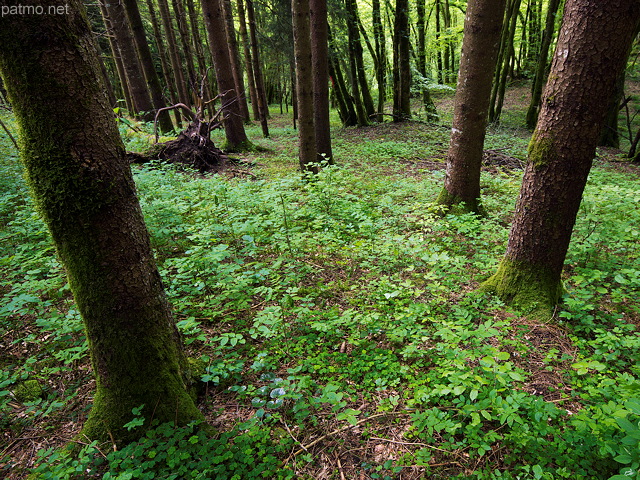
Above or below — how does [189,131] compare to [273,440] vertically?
above

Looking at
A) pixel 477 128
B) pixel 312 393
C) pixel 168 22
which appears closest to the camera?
pixel 312 393

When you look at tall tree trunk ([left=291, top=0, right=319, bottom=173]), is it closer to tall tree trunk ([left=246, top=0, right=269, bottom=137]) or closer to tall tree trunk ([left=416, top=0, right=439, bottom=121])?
tall tree trunk ([left=246, top=0, right=269, bottom=137])

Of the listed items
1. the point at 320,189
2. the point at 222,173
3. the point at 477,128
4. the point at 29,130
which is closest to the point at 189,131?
the point at 222,173

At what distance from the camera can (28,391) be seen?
255 centimetres

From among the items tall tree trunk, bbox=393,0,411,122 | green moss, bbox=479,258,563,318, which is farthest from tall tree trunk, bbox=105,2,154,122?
green moss, bbox=479,258,563,318

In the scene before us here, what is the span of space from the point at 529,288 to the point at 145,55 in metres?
12.3

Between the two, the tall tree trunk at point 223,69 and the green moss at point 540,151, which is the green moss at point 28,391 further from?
the tall tree trunk at point 223,69

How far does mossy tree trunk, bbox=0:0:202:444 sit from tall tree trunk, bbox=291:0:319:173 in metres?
4.72

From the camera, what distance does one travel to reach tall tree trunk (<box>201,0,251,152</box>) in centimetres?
928

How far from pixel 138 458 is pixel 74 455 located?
0.48 meters

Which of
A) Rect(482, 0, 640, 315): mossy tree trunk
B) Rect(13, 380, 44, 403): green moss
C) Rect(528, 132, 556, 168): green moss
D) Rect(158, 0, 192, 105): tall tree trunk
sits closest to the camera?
Rect(13, 380, 44, 403): green moss

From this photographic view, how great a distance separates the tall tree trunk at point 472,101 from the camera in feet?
15.7

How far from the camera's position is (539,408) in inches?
78.4

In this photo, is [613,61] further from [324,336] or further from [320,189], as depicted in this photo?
[320,189]
